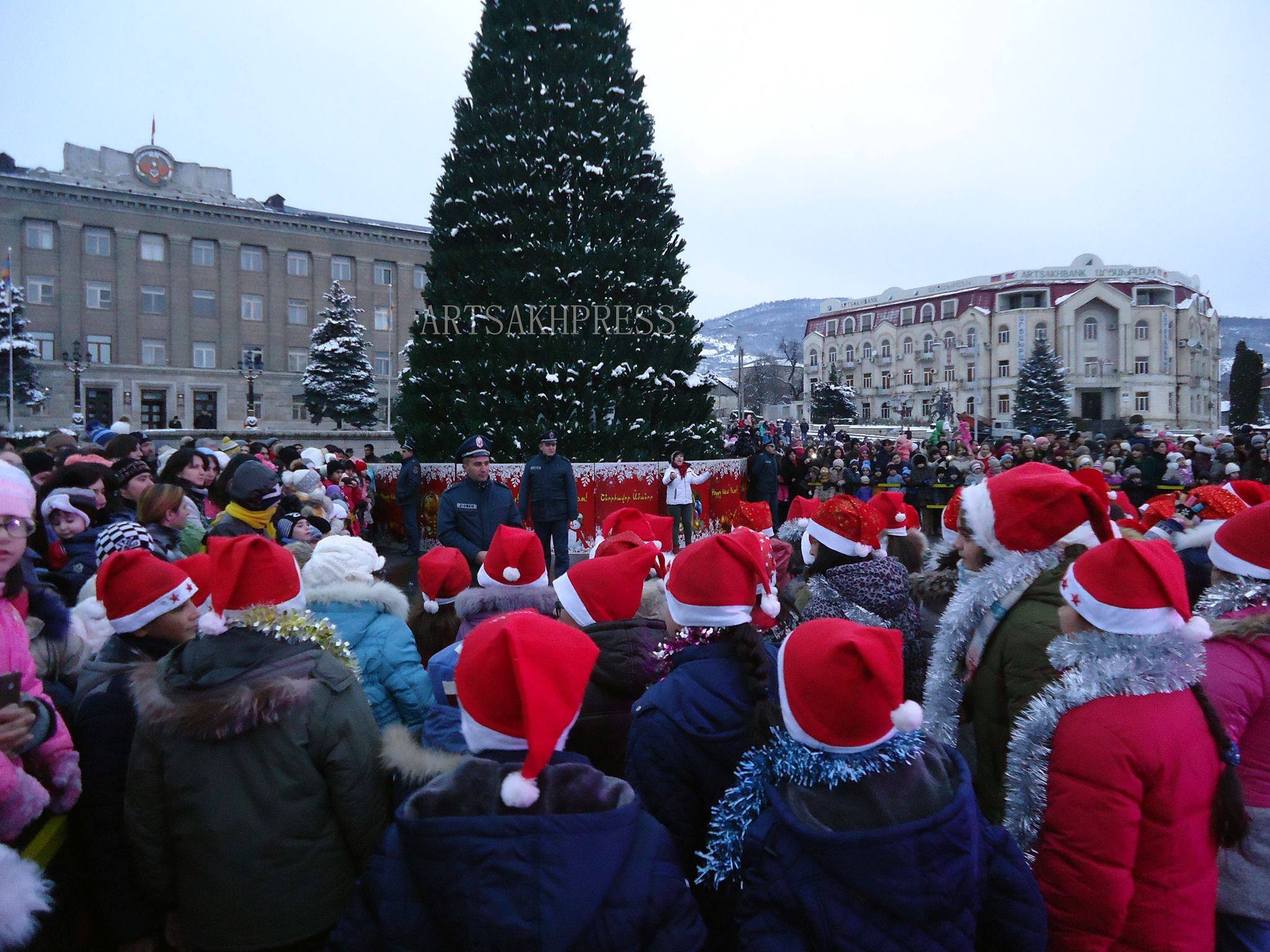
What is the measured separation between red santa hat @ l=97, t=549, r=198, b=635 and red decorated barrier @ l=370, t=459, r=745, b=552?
32.1 feet

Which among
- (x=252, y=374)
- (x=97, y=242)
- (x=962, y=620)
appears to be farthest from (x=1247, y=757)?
(x=97, y=242)

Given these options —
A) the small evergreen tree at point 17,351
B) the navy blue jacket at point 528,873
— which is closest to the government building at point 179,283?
the small evergreen tree at point 17,351

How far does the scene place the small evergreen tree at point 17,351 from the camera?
4319cm

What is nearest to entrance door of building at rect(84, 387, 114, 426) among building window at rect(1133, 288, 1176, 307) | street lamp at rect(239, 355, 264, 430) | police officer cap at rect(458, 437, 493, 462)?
street lamp at rect(239, 355, 264, 430)

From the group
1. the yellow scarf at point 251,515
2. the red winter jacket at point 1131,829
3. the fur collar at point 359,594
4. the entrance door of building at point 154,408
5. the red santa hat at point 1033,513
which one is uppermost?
the entrance door of building at point 154,408

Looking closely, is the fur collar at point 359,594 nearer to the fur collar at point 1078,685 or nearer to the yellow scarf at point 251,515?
the yellow scarf at point 251,515

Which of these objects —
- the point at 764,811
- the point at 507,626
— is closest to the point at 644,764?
the point at 764,811

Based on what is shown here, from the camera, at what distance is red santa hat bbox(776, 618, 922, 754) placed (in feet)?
5.90

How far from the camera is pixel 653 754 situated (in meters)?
2.36

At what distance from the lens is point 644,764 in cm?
235

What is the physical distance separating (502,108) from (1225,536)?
13.7 metres

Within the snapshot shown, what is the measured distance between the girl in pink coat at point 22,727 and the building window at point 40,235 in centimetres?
6155

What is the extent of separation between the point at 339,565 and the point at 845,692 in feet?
8.44

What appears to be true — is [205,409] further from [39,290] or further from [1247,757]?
[1247,757]
